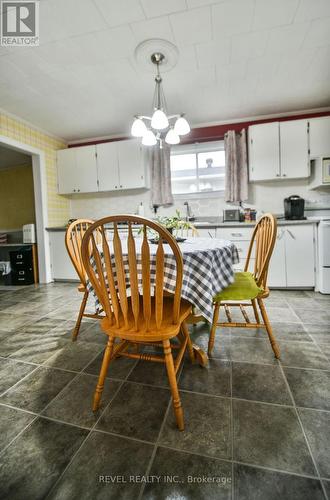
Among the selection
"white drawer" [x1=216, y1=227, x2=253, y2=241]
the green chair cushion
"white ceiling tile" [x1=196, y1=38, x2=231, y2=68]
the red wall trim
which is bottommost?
the green chair cushion

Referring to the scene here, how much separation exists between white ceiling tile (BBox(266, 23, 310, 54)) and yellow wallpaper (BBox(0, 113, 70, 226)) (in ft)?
11.1

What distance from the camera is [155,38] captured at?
2076mm

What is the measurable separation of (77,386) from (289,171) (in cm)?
354

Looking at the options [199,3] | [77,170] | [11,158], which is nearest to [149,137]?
[199,3]

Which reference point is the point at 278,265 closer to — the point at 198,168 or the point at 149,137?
the point at 198,168

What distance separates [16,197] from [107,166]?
2.91 meters

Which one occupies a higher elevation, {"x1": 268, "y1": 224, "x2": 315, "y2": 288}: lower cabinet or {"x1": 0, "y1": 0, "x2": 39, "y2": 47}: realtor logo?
{"x1": 0, "y1": 0, "x2": 39, "y2": 47}: realtor logo

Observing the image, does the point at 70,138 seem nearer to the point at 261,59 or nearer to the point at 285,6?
the point at 261,59

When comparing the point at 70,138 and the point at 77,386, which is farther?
the point at 70,138

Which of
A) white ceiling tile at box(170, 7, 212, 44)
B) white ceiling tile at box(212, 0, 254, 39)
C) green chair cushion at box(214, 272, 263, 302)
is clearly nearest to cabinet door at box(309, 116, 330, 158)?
white ceiling tile at box(212, 0, 254, 39)

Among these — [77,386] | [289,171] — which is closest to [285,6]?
[289,171]

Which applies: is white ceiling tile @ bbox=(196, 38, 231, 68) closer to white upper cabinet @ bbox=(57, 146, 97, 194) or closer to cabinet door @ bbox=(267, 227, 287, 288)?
cabinet door @ bbox=(267, 227, 287, 288)

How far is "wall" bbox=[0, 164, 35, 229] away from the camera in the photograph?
545 cm

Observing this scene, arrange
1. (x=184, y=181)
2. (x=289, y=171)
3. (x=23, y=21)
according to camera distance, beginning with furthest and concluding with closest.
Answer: (x=184, y=181) → (x=289, y=171) → (x=23, y=21)
